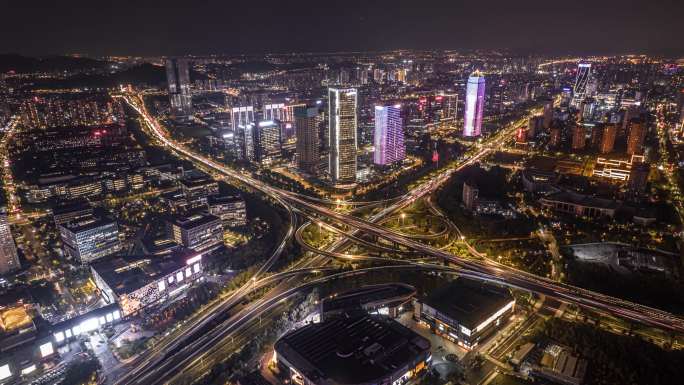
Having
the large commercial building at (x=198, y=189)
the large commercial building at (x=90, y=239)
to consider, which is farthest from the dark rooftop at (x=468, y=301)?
the large commercial building at (x=198, y=189)

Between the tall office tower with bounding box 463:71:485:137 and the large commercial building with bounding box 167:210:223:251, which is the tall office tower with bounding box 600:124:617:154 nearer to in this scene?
the tall office tower with bounding box 463:71:485:137

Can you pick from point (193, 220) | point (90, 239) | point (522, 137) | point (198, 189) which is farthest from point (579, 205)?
point (90, 239)

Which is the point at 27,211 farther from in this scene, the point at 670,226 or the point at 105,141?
the point at 670,226

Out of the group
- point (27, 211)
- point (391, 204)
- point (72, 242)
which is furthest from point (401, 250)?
point (27, 211)

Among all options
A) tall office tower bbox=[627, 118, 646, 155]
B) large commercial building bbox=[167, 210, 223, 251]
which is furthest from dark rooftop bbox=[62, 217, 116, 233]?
tall office tower bbox=[627, 118, 646, 155]

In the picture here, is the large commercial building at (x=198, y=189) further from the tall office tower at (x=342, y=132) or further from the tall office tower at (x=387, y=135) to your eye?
the tall office tower at (x=387, y=135)

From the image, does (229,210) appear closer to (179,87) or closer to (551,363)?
(551,363)
